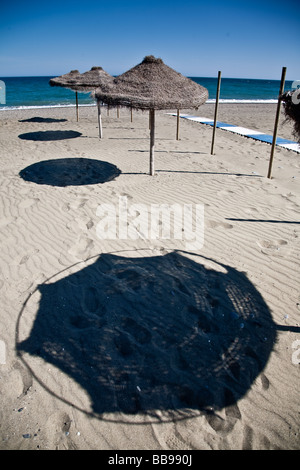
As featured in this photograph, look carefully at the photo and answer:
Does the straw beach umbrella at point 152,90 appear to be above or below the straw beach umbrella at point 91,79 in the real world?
below

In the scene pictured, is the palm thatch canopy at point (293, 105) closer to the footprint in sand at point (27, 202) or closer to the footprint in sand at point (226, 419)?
the footprint in sand at point (226, 419)

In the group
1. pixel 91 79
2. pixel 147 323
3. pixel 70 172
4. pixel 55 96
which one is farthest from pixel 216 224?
pixel 55 96

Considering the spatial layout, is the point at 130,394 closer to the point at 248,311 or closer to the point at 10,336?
the point at 10,336

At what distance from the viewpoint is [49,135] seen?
33.5 ft

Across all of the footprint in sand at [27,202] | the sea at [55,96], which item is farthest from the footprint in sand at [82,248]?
the sea at [55,96]

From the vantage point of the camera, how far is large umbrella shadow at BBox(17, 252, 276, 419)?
6.63ft

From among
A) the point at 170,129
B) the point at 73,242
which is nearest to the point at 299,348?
the point at 73,242

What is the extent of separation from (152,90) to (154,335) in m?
4.74

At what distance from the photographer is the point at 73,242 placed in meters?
3.74

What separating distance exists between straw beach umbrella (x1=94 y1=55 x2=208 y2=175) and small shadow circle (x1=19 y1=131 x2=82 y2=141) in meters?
4.65

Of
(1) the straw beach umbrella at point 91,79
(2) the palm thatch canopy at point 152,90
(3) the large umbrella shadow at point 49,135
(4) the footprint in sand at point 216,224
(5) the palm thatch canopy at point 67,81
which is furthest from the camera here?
(5) the palm thatch canopy at point 67,81

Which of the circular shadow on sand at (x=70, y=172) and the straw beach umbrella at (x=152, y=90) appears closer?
the straw beach umbrella at (x=152, y=90)

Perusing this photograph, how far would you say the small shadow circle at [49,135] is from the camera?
975 cm
